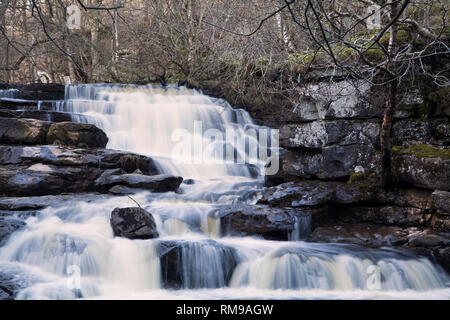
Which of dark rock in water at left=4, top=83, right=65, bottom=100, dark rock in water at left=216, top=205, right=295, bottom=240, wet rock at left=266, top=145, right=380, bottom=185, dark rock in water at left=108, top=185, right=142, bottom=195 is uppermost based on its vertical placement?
dark rock in water at left=4, top=83, right=65, bottom=100

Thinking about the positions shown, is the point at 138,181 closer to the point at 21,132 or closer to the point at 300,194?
the point at 21,132

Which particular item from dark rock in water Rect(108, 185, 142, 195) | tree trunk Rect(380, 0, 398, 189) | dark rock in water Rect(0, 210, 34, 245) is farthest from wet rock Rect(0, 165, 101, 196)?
tree trunk Rect(380, 0, 398, 189)

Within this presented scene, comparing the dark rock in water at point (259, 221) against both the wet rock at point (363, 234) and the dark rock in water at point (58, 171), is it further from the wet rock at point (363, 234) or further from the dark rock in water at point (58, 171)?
the dark rock in water at point (58, 171)

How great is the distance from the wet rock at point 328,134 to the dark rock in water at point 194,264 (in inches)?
115

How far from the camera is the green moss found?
6312 mm

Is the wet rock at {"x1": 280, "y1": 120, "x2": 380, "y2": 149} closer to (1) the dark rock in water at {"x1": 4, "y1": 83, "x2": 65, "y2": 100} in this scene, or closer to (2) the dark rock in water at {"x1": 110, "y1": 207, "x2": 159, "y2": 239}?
(2) the dark rock in water at {"x1": 110, "y1": 207, "x2": 159, "y2": 239}

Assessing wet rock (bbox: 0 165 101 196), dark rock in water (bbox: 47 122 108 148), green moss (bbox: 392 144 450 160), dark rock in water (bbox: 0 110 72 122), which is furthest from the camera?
dark rock in water (bbox: 0 110 72 122)

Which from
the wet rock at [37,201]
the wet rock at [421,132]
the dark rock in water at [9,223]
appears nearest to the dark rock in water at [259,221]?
the wet rock at [421,132]

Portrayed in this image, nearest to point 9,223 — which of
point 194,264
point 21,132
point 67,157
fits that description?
point 67,157

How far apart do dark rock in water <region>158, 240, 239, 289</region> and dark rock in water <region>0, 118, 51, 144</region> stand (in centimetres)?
485

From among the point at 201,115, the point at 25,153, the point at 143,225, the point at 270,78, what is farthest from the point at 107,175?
the point at 270,78

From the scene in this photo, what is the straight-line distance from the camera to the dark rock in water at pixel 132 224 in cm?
609
